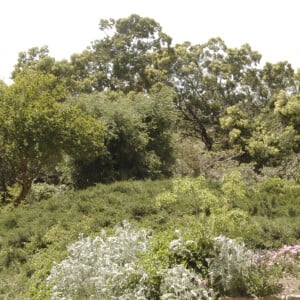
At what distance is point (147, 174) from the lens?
13.5 meters

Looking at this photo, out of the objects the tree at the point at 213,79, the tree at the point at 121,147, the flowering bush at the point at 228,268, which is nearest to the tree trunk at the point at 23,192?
the tree at the point at 121,147

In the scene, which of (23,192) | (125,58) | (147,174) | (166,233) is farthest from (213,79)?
(166,233)

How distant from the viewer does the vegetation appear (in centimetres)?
500

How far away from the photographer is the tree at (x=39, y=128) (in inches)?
424

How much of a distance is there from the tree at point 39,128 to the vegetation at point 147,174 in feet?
0.12

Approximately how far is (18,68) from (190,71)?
334 inches

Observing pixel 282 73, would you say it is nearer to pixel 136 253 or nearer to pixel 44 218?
pixel 44 218

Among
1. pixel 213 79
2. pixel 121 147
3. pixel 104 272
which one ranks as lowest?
pixel 104 272

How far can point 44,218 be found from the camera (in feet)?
27.7

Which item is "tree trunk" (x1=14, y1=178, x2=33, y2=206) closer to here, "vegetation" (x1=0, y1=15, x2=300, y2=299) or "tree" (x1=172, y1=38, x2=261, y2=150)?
"vegetation" (x1=0, y1=15, x2=300, y2=299)

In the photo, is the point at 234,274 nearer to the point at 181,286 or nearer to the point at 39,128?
the point at 181,286

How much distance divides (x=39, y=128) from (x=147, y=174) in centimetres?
401

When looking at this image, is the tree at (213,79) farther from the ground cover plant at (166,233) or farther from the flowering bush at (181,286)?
the flowering bush at (181,286)

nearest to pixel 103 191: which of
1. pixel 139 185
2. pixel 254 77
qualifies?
pixel 139 185
